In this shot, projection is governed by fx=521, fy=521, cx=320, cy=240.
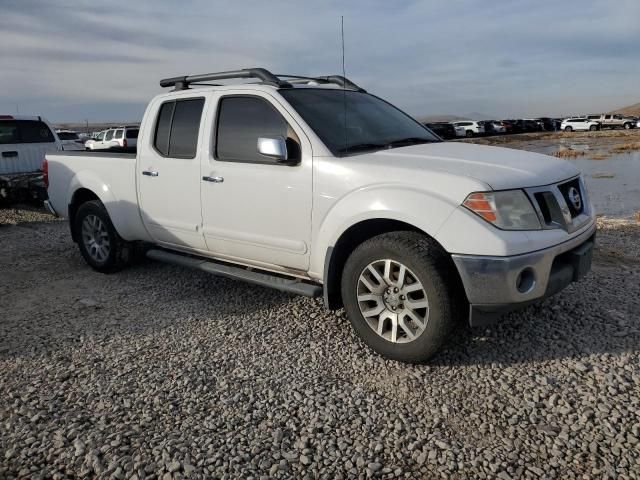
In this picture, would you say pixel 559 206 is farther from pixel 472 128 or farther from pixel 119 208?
pixel 472 128

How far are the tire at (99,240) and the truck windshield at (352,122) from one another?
262cm

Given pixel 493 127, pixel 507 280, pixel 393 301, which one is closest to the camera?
pixel 507 280

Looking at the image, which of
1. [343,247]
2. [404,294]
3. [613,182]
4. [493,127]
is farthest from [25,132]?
[493,127]

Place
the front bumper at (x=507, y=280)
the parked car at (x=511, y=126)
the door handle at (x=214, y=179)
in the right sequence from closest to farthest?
the front bumper at (x=507, y=280), the door handle at (x=214, y=179), the parked car at (x=511, y=126)

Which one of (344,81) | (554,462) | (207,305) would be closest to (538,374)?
(554,462)

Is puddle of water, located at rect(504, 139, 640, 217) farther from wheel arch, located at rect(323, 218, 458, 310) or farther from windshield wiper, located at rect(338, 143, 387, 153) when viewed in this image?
wheel arch, located at rect(323, 218, 458, 310)

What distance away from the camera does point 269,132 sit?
403 centimetres

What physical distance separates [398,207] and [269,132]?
1.32m

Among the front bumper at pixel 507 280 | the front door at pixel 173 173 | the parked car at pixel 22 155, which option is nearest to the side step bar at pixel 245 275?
the front door at pixel 173 173

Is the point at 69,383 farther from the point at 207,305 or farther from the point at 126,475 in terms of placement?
the point at 207,305

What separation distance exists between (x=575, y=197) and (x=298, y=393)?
90.7 inches

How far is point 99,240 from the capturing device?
5.71 meters

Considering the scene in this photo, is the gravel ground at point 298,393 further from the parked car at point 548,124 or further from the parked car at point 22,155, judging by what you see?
Answer: the parked car at point 548,124

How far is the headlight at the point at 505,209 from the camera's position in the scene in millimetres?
3025
